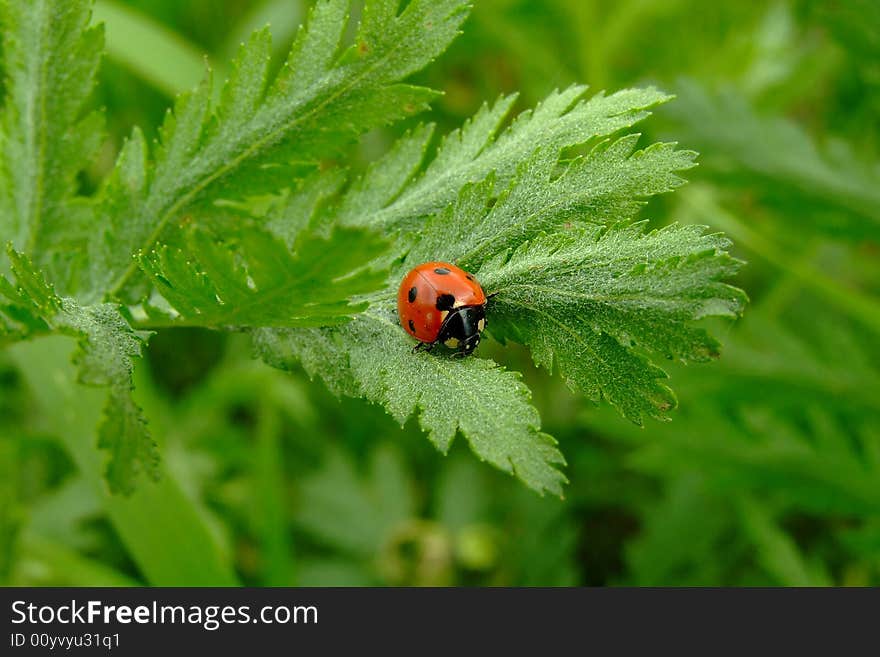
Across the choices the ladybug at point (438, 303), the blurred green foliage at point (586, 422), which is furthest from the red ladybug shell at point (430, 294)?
the blurred green foliage at point (586, 422)

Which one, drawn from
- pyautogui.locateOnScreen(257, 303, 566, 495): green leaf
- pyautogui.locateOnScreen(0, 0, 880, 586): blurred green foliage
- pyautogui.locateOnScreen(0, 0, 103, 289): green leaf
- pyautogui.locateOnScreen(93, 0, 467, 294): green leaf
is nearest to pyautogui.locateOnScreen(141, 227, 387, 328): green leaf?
pyautogui.locateOnScreen(257, 303, 566, 495): green leaf

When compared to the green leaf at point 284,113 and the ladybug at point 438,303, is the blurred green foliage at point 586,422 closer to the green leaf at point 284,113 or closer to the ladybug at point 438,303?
the green leaf at point 284,113

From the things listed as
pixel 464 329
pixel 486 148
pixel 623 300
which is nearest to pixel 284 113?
pixel 486 148

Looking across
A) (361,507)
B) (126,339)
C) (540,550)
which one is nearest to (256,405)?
(361,507)

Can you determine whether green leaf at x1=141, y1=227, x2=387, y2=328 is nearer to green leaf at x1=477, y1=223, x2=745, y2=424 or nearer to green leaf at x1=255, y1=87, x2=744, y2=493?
green leaf at x1=255, y1=87, x2=744, y2=493

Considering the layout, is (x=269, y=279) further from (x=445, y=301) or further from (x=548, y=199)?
(x=548, y=199)

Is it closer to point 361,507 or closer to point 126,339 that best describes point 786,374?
point 361,507
